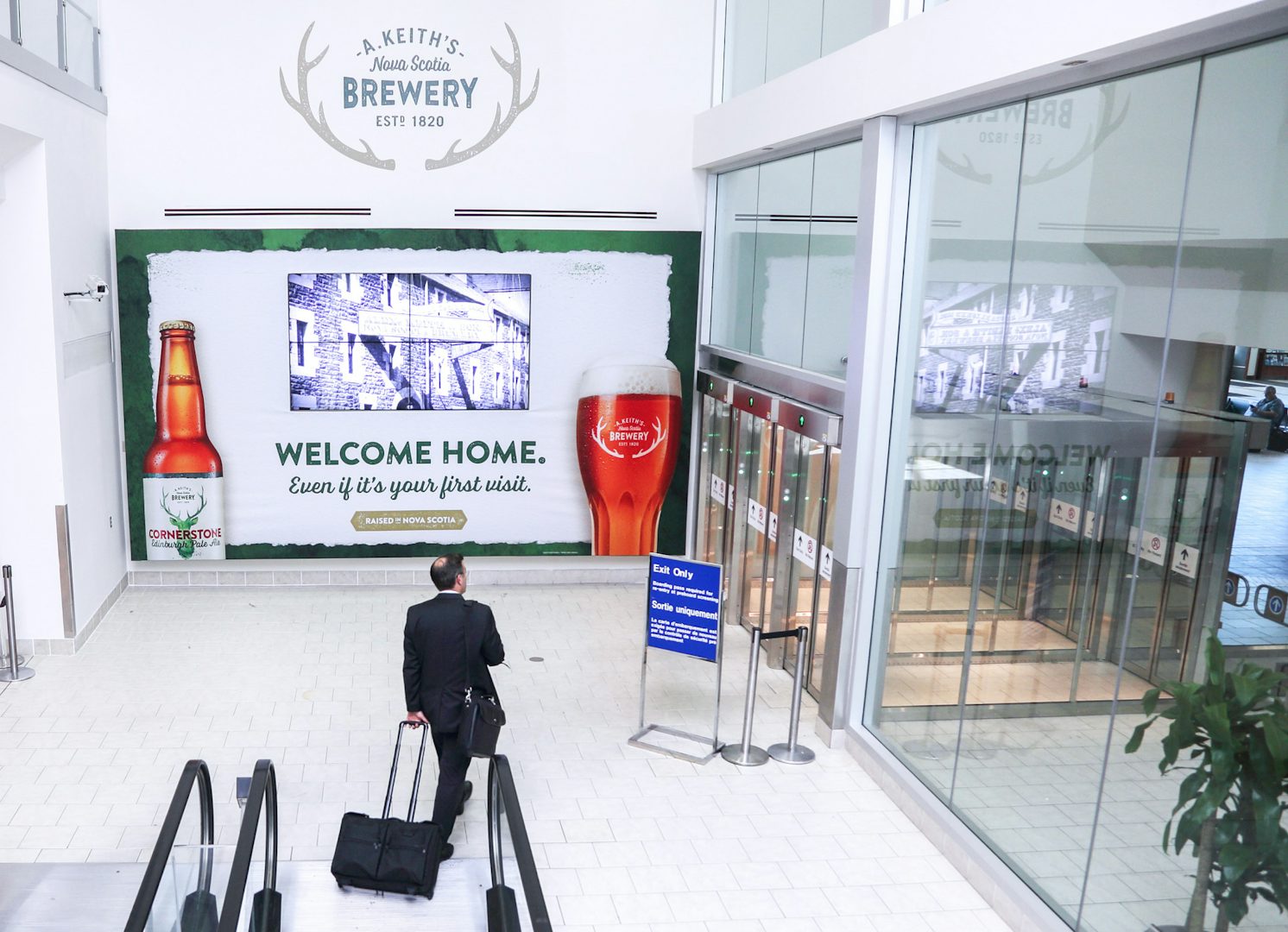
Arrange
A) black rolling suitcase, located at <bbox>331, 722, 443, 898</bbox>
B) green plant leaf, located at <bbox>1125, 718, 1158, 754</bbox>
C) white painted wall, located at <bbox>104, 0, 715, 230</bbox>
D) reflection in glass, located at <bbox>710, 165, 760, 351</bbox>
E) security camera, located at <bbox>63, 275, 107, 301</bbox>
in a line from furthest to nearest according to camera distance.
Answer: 1. white painted wall, located at <bbox>104, 0, 715, 230</bbox>
2. reflection in glass, located at <bbox>710, 165, 760, 351</bbox>
3. security camera, located at <bbox>63, 275, 107, 301</bbox>
4. black rolling suitcase, located at <bbox>331, 722, 443, 898</bbox>
5. green plant leaf, located at <bbox>1125, 718, 1158, 754</bbox>

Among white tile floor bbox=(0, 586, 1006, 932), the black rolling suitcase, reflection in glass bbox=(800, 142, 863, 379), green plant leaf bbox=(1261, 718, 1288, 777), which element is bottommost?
white tile floor bbox=(0, 586, 1006, 932)

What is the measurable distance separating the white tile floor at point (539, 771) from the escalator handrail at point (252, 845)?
2.22ft

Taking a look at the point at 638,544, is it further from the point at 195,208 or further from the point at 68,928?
the point at 68,928

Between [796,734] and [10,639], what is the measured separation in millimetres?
5460

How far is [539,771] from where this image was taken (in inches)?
256

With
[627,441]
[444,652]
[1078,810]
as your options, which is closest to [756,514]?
[627,441]

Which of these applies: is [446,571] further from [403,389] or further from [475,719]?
[403,389]

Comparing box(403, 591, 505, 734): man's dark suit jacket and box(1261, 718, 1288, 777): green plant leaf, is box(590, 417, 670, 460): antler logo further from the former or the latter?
box(1261, 718, 1288, 777): green plant leaf

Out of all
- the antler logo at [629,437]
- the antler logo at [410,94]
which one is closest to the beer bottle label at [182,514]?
the antler logo at [410,94]

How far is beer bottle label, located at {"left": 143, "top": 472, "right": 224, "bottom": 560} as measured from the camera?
970 cm

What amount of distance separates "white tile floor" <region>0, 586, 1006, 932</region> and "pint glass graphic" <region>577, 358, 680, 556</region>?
4.54ft

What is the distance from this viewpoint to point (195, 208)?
9461 mm

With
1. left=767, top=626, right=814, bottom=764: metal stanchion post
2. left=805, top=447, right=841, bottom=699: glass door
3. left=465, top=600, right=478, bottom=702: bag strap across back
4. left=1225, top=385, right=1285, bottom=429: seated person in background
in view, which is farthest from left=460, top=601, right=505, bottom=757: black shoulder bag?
left=1225, top=385, right=1285, bottom=429: seated person in background

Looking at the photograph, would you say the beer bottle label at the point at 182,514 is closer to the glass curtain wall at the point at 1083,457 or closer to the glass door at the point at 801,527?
the glass door at the point at 801,527
